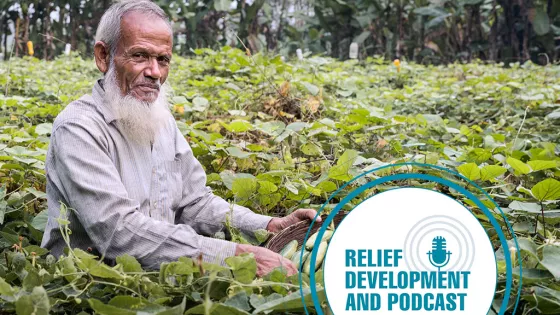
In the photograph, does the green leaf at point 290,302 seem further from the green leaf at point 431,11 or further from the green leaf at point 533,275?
the green leaf at point 431,11

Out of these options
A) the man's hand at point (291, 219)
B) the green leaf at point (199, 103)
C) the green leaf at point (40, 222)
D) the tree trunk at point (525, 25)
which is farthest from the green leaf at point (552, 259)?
the tree trunk at point (525, 25)

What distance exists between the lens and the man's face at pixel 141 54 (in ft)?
6.56

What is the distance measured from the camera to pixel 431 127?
3.54 m

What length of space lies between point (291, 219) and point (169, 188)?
41 centimetres

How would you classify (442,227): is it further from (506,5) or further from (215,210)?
(506,5)

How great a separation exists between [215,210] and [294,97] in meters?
1.82

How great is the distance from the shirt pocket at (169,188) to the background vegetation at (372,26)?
838cm

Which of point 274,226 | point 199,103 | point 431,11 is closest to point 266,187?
point 274,226

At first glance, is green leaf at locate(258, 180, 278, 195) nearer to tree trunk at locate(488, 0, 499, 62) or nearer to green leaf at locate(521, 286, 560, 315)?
green leaf at locate(521, 286, 560, 315)

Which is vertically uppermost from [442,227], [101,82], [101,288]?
[101,82]

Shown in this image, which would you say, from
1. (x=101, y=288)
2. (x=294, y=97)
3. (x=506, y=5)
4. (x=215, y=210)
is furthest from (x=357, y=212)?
(x=506, y=5)

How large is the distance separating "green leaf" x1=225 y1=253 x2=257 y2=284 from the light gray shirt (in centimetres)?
15

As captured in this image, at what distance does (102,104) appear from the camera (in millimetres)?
1973

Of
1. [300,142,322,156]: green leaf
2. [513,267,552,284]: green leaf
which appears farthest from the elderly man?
[300,142,322,156]: green leaf
